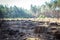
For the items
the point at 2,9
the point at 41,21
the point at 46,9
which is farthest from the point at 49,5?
the point at 2,9

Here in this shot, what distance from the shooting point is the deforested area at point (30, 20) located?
6.55ft

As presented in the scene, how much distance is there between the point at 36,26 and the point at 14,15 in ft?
1.18

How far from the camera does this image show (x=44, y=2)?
2.08 metres

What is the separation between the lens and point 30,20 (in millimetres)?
2049

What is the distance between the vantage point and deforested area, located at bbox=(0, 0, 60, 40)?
2.00 m

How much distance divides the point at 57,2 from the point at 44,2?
19cm

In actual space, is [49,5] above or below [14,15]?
above

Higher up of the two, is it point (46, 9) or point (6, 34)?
point (46, 9)

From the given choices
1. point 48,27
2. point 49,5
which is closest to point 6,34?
point 48,27

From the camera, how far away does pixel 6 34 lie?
2.04 m

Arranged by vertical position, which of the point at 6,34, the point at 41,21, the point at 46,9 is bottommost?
the point at 6,34

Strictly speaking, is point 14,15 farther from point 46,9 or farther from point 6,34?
point 46,9

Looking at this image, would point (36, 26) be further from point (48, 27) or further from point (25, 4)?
point (25, 4)

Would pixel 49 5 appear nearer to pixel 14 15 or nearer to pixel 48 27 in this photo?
pixel 48 27
